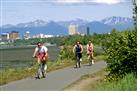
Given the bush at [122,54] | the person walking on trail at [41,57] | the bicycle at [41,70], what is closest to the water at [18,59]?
the bicycle at [41,70]

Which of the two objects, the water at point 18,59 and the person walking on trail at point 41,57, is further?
the water at point 18,59

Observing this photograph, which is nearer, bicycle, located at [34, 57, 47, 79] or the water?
bicycle, located at [34, 57, 47, 79]

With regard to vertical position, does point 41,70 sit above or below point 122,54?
below

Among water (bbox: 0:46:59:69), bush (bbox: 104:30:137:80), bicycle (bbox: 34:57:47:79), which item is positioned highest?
bush (bbox: 104:30:137:80)

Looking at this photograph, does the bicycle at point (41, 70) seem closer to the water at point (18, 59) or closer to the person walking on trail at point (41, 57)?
the person walking on trail at point (41, 57)

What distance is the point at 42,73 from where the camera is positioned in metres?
23.1

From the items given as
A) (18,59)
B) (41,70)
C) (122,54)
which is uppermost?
(122,54)

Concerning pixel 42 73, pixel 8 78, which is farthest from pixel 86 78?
pixel 8 78

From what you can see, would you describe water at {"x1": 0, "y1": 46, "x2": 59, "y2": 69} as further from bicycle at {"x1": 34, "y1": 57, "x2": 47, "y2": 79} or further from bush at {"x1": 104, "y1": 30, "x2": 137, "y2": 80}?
bush at {"x1": 104, "y1": 30, "x2": 137, "y2": 80}

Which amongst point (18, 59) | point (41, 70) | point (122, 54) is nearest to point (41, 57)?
point (41, 70)

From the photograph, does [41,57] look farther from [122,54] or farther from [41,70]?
[122,54]

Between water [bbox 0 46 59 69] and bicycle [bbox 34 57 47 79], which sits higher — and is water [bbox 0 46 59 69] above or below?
below

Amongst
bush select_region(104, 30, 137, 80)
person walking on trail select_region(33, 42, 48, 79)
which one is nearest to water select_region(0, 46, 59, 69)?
person walking on trail select_region(33, 42, 48, 79)

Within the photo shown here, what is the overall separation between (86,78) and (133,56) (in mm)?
4234
